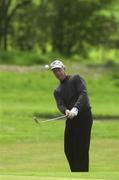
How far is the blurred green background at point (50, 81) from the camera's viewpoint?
1437cm

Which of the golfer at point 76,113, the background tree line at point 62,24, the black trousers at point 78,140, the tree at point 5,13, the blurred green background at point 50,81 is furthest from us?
the background tree line at point 62,24

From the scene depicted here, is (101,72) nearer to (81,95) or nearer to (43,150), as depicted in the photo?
(43,150)

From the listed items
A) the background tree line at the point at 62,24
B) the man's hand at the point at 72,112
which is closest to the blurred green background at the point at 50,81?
the background tree line at the point at 62,24

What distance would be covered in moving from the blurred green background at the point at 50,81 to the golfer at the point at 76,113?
30 cm

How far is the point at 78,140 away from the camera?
11695 mm

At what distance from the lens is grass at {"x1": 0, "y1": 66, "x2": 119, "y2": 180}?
12.4 meters

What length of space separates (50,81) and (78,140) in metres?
25.8

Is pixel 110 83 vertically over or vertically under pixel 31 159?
over

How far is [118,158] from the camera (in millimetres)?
14633

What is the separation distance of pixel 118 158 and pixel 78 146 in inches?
121

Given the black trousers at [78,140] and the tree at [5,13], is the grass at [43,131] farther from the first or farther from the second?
the tree at [5,13]

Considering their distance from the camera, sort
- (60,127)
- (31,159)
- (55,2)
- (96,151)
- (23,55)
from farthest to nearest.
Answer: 1. (55,2)
2. (23,55)
3. (60,127)
4. (96,151)
5. (31,159)

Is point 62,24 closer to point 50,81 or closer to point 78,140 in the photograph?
point 50,81

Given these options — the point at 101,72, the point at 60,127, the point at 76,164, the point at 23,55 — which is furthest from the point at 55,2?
the point at 76,164
